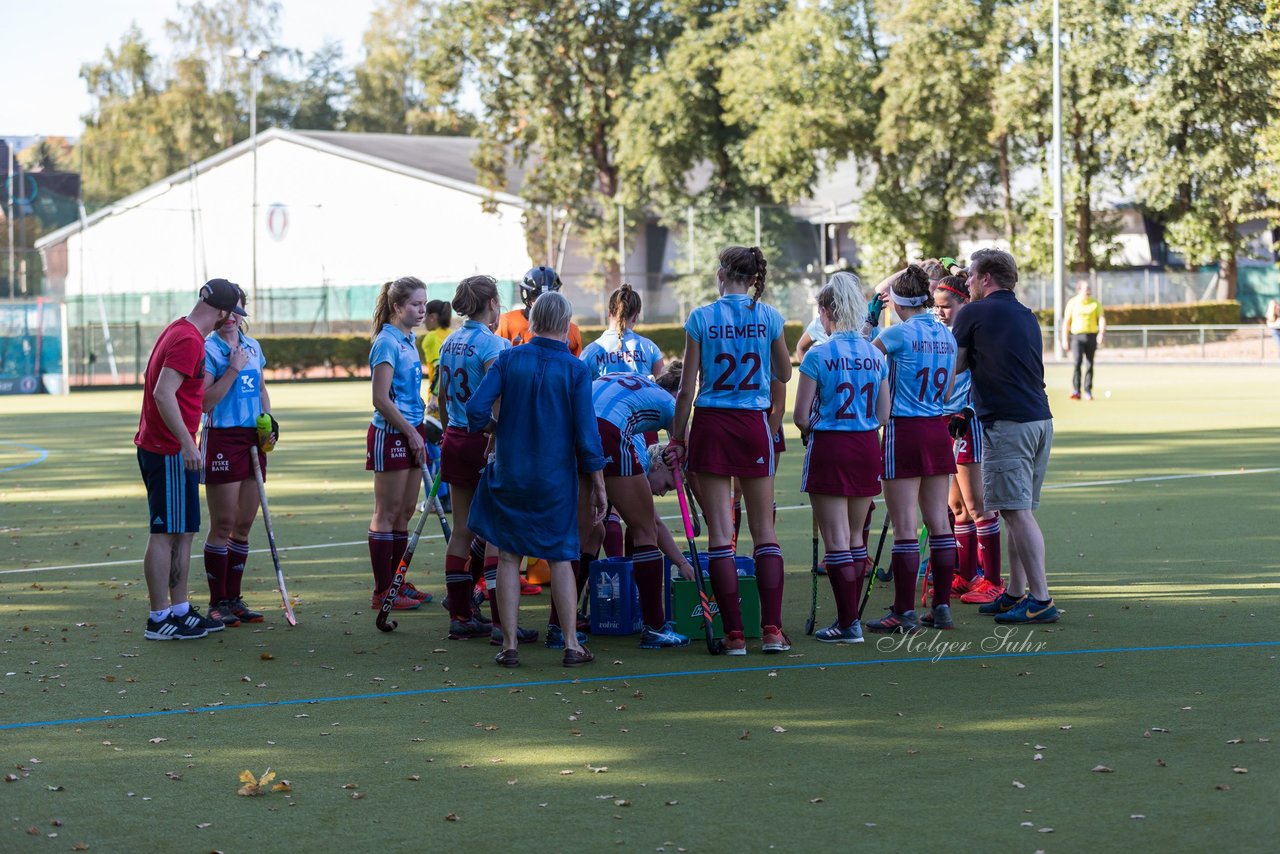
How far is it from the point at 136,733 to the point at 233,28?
73.6 meters

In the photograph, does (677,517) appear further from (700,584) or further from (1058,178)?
(1058,178)

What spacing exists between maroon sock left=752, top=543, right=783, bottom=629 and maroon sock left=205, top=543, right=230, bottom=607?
10.1 feet

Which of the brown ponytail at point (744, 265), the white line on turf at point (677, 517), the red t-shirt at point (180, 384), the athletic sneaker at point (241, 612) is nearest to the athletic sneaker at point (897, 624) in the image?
the brown ponytail at point (744, 265)

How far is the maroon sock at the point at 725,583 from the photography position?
7344 mm

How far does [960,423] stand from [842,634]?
148 centimetres

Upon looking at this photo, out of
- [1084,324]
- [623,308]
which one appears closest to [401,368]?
[623,308]

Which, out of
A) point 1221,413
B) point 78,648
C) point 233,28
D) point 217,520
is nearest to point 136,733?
point 78,648

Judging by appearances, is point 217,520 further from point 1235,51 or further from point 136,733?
point 1235,51

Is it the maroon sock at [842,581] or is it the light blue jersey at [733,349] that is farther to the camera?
the maroon sock at [842,581]

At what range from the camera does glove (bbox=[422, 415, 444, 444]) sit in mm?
8219

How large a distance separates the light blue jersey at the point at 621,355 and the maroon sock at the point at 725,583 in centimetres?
114

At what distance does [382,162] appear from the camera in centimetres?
5503

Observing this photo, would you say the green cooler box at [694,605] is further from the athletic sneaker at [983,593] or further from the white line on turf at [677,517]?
the white line on turf at [677,517]

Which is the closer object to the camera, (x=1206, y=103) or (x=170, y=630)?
(x=170, y=630)
